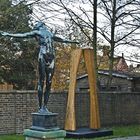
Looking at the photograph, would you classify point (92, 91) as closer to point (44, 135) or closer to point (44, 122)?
point (44, 122)

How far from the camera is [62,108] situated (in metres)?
22.4

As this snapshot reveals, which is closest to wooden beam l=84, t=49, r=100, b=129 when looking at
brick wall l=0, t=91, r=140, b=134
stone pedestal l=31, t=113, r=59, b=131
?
brick wall l=0, t=91, r=140, b=134

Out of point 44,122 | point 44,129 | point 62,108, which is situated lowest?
point 44,129

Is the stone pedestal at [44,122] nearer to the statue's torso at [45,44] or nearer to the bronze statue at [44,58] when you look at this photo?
the bronze statue at [44,58]

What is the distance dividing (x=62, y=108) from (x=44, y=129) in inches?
476

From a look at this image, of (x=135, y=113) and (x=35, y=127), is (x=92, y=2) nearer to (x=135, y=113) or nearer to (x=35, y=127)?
(x=135, y=113)

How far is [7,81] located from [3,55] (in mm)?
2373

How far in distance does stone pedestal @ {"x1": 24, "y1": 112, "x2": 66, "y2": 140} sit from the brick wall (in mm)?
9220

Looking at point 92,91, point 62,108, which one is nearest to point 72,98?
point 92,91

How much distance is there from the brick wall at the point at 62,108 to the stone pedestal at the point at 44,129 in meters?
9.22

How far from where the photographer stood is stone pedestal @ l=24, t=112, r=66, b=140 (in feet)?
33.5

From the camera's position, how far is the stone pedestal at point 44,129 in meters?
10.2

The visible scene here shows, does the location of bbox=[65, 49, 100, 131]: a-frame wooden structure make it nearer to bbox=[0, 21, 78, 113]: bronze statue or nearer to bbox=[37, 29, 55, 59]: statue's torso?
bbox=[0, 21, 78, 113]: bronze statue

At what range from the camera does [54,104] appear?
22109 millimetres
